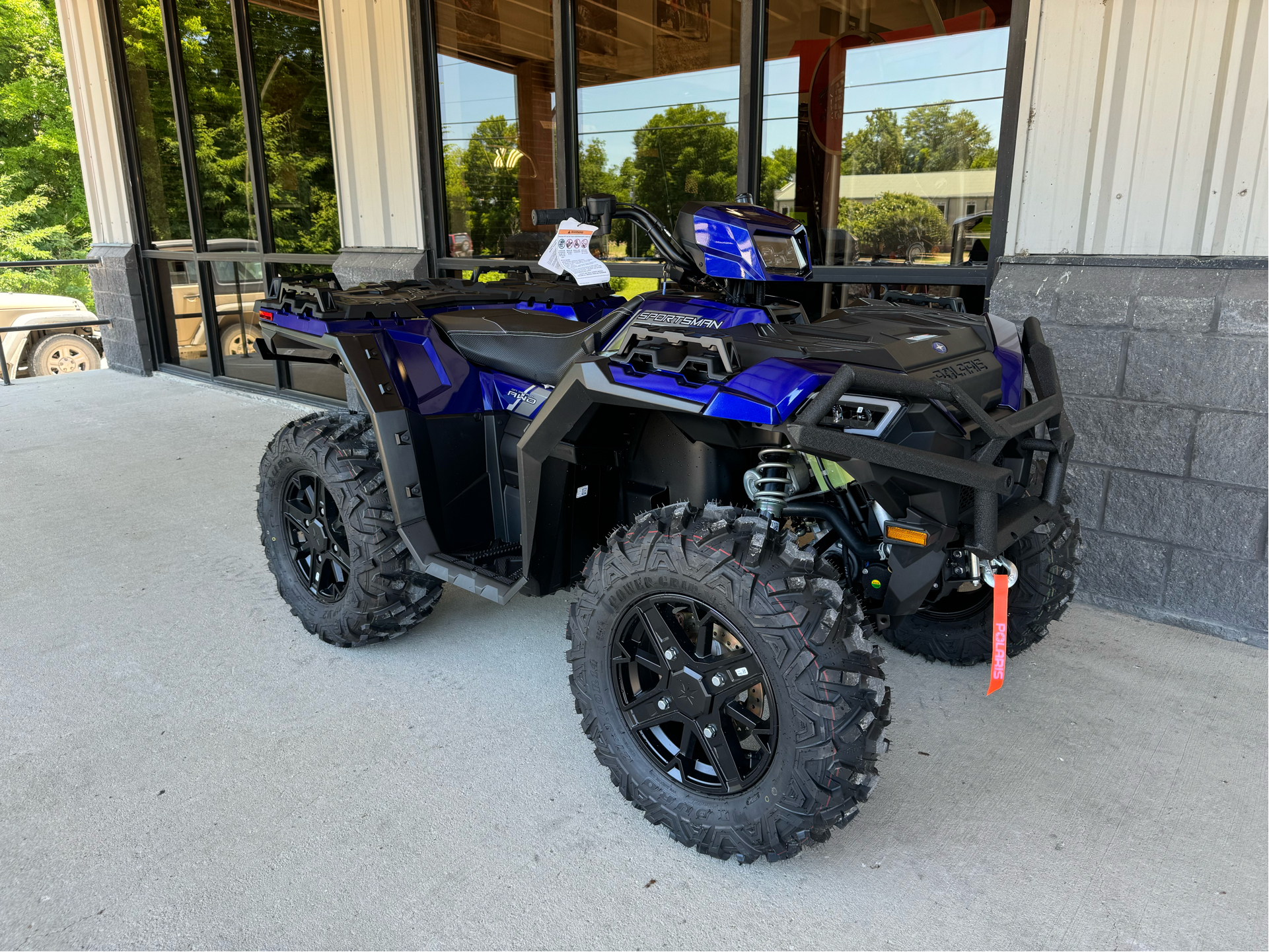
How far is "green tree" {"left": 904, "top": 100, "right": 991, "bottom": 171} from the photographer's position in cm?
344

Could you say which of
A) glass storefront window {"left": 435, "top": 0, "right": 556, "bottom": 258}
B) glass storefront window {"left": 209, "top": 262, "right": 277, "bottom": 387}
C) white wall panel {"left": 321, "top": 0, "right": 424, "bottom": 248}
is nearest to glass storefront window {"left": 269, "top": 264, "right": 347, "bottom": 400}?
glass storefront window {"left": 209, "top": 262, "right": 277, "bottom": 387}

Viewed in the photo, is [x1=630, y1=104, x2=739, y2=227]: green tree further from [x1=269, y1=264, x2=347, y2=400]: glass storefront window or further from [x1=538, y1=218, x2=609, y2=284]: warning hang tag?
[x1=269, y1=264, x2=347, y2=400]: glass storefront window

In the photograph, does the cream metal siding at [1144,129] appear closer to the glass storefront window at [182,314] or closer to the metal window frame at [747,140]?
the metal window frame at [747,140]

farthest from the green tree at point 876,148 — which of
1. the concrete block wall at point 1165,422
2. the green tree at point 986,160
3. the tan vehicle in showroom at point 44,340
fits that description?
the tan vehicle in showroom at point 44,340

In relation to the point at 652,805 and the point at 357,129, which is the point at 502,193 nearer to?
the point at 357,129

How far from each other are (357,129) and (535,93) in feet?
4.68

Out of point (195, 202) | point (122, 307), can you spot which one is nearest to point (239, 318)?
point (195, 202)

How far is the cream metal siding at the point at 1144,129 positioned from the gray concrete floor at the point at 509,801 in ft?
4.53

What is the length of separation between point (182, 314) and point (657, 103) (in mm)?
5478

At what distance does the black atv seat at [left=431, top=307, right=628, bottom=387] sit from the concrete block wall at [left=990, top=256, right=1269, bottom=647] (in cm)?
174

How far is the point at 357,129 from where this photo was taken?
5707mm

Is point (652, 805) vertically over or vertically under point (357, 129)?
under

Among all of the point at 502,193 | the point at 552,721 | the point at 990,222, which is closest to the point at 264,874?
the point at 552,721

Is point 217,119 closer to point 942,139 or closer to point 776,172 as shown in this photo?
point 776,172
